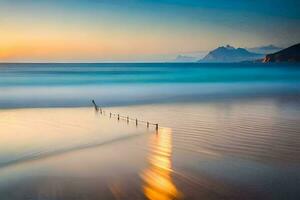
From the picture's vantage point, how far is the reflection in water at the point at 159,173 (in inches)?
165

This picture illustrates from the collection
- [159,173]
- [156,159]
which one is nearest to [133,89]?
[156,159]

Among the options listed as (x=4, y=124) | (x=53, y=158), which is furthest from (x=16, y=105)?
(x=53, y=158)

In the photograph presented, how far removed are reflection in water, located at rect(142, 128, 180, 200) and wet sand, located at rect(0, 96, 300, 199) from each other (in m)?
0.01

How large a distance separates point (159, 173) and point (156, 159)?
0.76 m

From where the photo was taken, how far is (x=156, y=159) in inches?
226

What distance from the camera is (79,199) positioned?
4094 mm

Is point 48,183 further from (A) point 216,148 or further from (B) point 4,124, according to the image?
(B) point 4,124

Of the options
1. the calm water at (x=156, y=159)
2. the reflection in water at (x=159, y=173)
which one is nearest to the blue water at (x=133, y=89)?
the calm water at (x=156, y=159)

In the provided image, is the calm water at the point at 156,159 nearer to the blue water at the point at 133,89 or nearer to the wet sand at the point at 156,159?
the wet sand at the point at 156,159

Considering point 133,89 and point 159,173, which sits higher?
point 133,89

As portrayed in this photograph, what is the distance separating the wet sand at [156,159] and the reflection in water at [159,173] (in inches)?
0.5

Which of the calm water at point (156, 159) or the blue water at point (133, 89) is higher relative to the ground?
the blue water at point (133, 89)

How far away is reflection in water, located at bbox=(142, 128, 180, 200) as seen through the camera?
4197 mm

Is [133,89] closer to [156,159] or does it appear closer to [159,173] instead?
[156,159]
